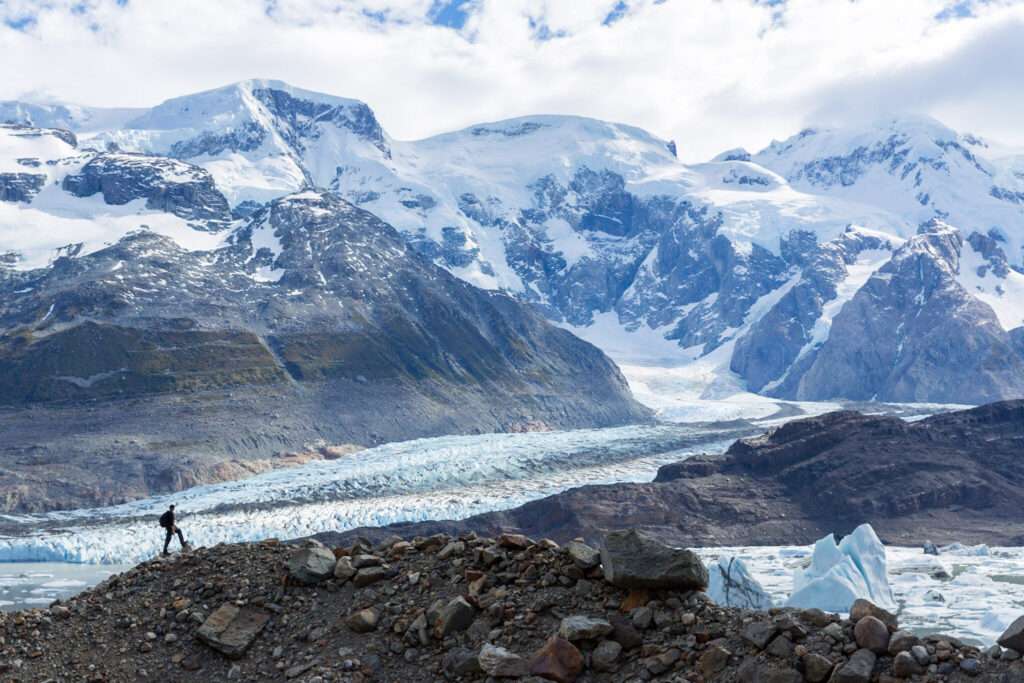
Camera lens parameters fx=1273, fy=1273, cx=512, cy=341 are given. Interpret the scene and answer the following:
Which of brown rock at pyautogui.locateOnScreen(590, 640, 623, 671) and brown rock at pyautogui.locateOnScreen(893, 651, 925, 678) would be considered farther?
brown rock at pyautogui.locateOnScreen(590, 640, 623, 671)

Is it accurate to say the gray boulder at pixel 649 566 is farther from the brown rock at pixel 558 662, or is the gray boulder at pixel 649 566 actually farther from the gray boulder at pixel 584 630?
the brown rock at pixel 558 662

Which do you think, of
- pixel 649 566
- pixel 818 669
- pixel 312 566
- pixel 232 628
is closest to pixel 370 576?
pixel 312 566

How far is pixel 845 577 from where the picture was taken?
7131 cm

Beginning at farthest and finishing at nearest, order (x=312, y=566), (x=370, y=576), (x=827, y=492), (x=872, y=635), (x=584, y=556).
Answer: (x=827, y=492) → (x=312, y=566) → (x=370, y=576) → (x=584, y=556) → (x=872, y=635)

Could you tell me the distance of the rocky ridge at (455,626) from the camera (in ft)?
52.5

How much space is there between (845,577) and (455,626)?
56.8 meters

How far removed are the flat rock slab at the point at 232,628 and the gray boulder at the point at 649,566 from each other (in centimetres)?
583

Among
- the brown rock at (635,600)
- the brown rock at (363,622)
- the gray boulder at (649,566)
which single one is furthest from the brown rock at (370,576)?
the brown rock at (635,600)

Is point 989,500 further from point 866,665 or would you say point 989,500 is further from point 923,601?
point 866,665

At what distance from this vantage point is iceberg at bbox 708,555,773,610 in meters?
50.3

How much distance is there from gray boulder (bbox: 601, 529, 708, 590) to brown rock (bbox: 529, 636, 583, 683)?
4.74 ft

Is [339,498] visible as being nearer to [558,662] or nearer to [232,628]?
[232,628]

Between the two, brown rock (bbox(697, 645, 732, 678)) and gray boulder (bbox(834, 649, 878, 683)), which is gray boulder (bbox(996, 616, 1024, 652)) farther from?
brown rock (bbox(697, 645, 732, 678))

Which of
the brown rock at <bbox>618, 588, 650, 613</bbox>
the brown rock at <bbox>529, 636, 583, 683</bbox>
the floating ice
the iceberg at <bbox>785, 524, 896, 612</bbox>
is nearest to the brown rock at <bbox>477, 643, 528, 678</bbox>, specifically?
the brown rock at <bbox>529, 636, 583, 683</bbox>
